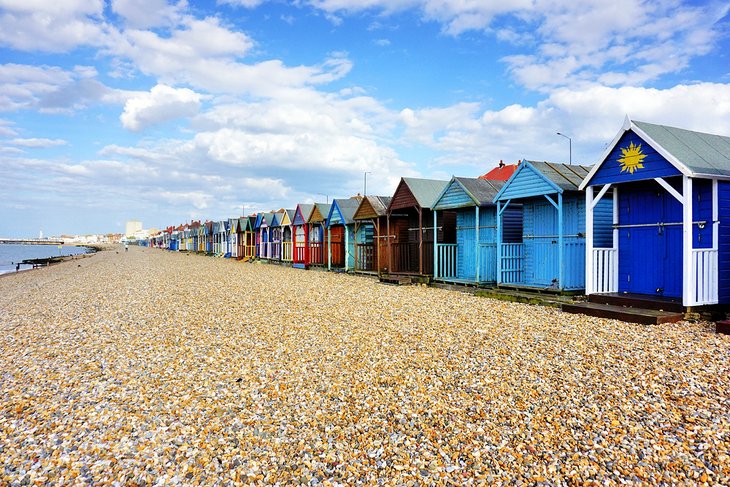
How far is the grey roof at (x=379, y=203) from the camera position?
22.8 m

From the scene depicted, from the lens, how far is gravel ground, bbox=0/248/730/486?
14.0 ft

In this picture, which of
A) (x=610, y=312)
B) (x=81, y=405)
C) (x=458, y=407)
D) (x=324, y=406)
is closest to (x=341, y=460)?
(x=324, y=406)

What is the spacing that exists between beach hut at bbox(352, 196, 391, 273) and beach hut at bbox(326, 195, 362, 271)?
0.68 m

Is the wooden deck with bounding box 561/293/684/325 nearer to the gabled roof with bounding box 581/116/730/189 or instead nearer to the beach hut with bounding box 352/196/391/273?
the gabled roof with bounding box 581/116/730/189

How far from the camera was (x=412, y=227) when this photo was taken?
22.3 meters

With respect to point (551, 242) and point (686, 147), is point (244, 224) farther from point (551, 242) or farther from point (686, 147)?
point (686, 147)

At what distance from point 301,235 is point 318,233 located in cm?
328

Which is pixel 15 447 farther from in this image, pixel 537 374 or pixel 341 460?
pixel 537 374

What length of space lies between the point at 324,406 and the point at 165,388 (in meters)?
2.46

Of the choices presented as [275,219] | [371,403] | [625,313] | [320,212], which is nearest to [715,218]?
[625,313]

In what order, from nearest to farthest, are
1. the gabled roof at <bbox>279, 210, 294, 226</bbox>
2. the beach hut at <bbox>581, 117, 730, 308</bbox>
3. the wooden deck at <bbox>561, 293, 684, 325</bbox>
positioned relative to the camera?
the wooden deck at <bbox>561, 293, 684, 325</bbox> → the beach hut at <bbox>581, 117, 730, 308</bbox> → the gabled roof at <bbox>279, 210, 294, 226</bbox>

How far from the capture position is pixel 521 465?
4.21m

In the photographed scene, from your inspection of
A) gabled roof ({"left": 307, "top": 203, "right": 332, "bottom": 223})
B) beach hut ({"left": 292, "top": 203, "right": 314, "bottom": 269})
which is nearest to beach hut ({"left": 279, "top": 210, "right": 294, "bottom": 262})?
beach hut ({"left": 292, "top": 203, "right": 314, "bottom": 269})

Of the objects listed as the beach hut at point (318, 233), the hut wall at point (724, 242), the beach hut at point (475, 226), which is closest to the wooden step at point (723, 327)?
the hut wall at point (724, 242)
